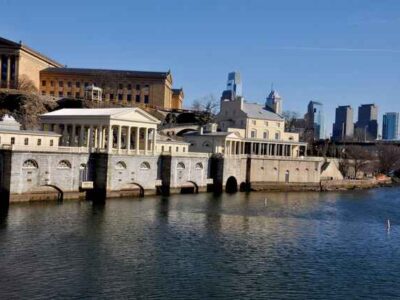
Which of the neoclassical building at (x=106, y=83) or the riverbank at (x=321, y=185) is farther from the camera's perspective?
the neoclassical building at (x=106, y=83)

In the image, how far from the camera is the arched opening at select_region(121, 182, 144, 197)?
3093 inches

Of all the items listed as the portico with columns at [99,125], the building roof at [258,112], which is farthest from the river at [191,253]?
the building roof at [258,112]

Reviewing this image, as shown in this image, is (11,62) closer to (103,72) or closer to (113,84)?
(103,72)

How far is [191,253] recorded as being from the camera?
42656 millimetres

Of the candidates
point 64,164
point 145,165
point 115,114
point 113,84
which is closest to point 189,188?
point 145,165

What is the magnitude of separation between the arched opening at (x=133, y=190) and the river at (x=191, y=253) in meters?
6.88

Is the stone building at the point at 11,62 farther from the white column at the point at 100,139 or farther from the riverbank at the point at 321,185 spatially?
the riverbank at the point at 321,185

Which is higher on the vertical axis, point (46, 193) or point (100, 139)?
point (100, 139)

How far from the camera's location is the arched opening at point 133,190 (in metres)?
78.6

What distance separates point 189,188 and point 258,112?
37.4 meters

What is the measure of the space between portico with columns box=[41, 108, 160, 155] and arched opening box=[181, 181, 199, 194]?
8.85 m

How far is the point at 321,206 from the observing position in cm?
8169

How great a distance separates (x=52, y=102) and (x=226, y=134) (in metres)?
43.1

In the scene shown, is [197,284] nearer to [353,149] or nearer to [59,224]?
[59,224]
